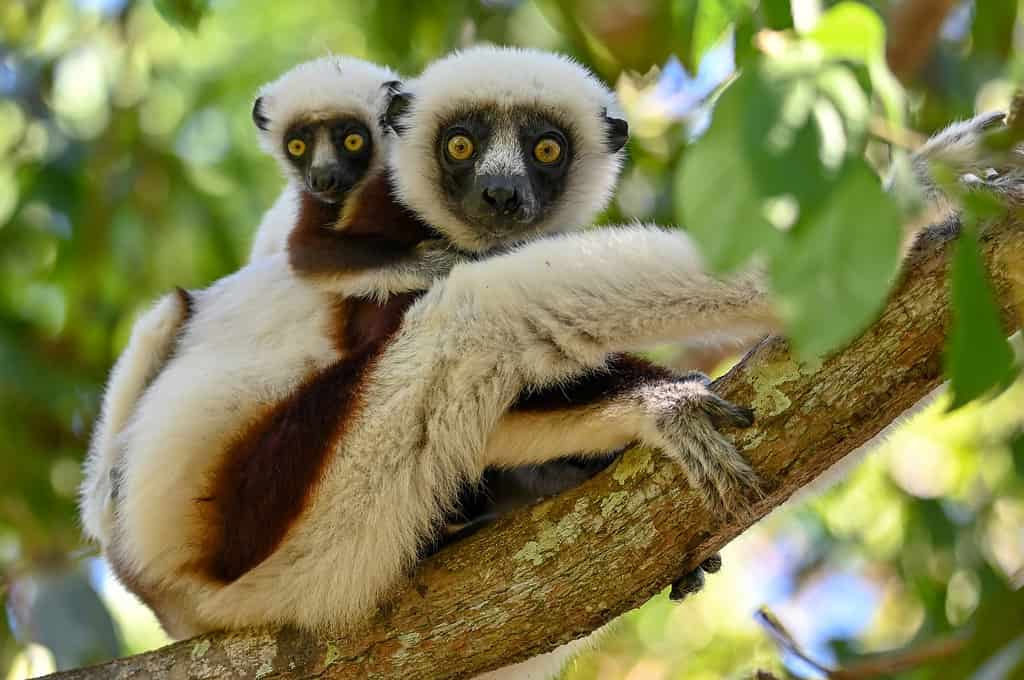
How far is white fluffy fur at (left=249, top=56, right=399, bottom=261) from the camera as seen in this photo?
21.4 ft

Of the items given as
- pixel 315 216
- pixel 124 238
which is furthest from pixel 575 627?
pixel 124 238

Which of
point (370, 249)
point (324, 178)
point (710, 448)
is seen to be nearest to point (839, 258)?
point (710, 448)

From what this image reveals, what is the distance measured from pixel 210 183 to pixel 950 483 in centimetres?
683

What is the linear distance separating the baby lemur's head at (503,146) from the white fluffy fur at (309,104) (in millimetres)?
668

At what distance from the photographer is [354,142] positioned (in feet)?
20.8

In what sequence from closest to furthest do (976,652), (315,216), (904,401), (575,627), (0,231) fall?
(976,652) → (904,401) → (575,627) → (315,216) → (0,231)

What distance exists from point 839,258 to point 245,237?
8240 millimetres

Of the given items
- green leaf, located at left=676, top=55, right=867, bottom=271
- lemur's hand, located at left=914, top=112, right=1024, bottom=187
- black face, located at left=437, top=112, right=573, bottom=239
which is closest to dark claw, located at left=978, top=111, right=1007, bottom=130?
lemur's hand, located at left=914, top=112, right=1024, bottom=187

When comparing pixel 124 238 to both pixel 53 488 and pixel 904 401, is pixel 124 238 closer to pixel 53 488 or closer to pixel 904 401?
pixel 53 488

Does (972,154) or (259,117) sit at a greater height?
(259,117)

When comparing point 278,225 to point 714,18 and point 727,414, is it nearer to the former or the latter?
point 714,18

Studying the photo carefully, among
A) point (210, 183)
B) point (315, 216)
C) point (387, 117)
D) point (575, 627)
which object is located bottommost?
point (575, 627)

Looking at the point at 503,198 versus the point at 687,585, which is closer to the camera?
the point at 687,585

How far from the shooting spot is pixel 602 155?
5.90m
